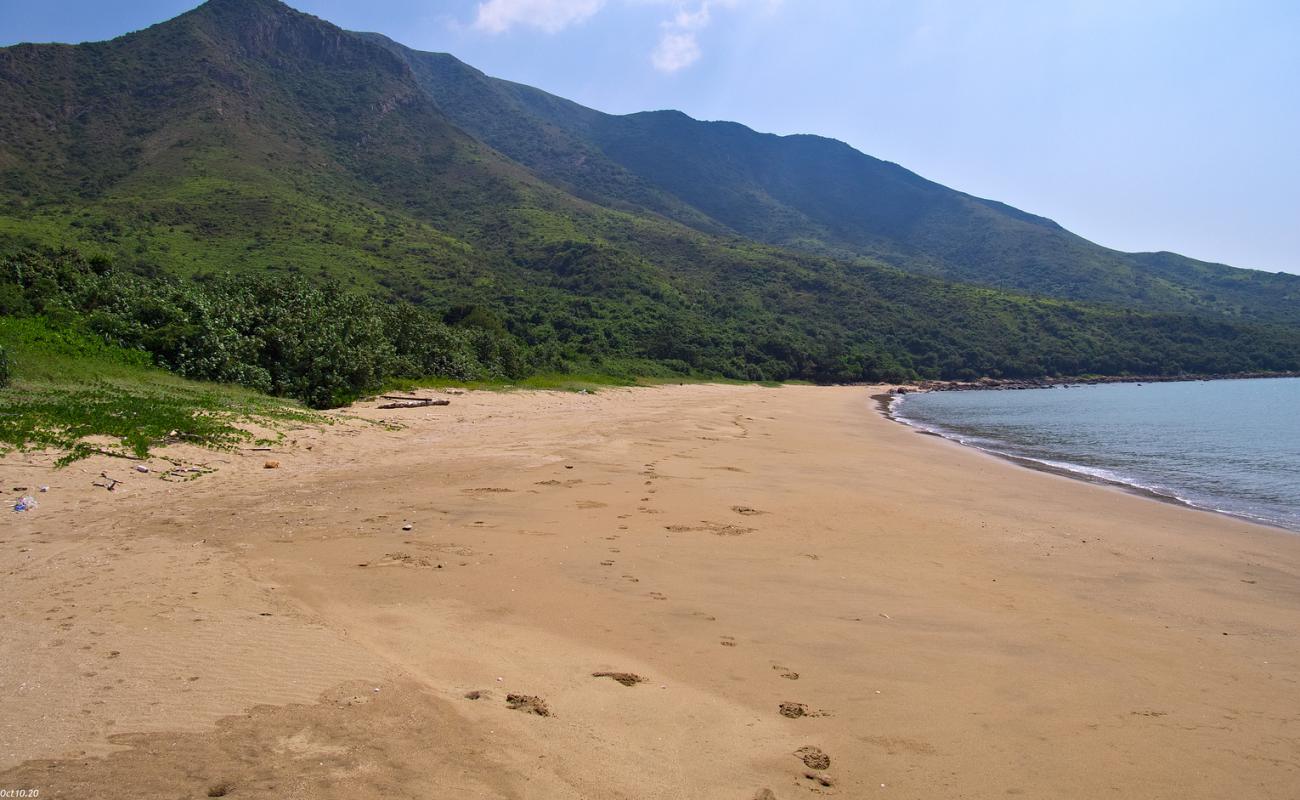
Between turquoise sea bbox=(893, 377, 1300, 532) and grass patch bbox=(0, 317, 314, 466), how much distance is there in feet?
60.6

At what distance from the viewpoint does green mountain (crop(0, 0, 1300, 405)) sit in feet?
85.1

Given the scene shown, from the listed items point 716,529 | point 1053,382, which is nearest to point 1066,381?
point 1053,382

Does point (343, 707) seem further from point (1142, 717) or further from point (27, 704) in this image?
point (1142, 717)

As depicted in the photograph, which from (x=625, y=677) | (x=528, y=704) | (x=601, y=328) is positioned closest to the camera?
(x=528, y=704)

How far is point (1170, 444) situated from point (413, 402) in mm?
25102

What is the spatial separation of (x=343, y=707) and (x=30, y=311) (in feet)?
73.2

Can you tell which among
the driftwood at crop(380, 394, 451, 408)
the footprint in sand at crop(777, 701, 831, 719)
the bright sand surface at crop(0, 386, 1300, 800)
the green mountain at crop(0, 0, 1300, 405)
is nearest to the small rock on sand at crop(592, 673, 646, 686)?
the bright sand surface at crop(0, 386, 1300, 800)

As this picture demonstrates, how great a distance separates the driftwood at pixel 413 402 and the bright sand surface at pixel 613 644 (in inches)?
409

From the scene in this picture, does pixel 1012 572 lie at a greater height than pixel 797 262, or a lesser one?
lesser

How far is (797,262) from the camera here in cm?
11544

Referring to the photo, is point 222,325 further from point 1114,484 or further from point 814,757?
point 1114,484

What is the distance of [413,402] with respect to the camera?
2275cm

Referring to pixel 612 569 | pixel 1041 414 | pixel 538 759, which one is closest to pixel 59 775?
pixel 538 759

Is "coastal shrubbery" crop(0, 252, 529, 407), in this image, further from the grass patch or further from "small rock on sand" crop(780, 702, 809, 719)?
"small rock on sand" crop(780, 702, 809, 719)
